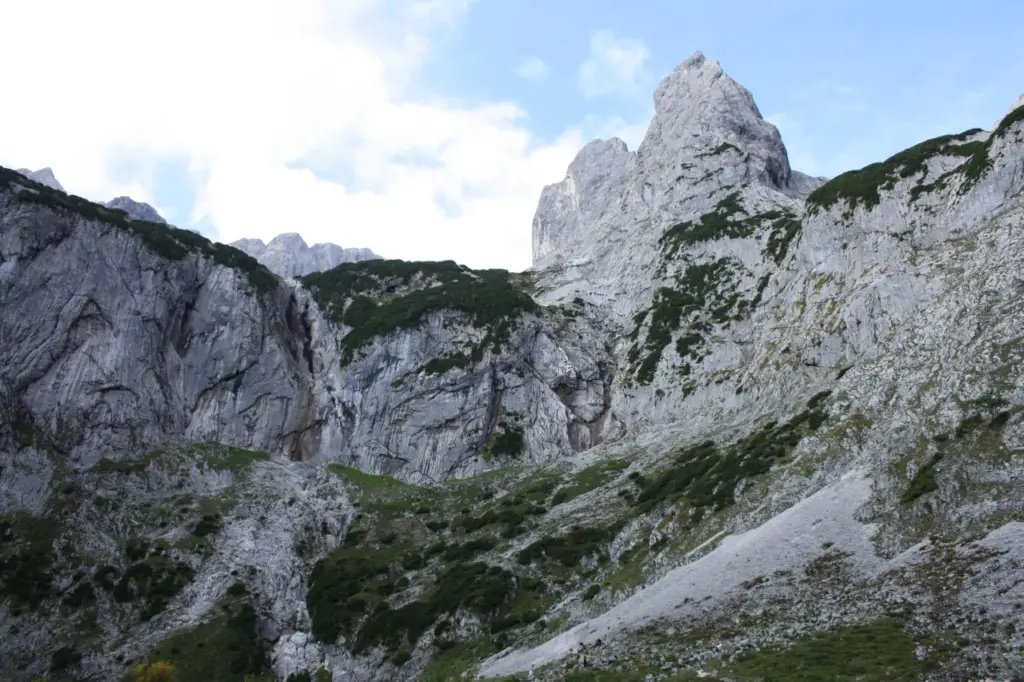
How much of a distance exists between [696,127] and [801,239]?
6484 cm

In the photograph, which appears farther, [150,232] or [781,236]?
[150,232]

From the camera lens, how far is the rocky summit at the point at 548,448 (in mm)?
39906

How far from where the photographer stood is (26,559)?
63500 millimetres

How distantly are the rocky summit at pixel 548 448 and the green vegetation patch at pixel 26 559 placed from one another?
1.10ft

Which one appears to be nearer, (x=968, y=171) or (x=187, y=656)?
(x=187, y=656)

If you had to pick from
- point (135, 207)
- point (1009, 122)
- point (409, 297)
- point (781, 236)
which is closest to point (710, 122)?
point (781, 236)

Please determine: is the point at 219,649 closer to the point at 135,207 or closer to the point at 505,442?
the point at 505,442

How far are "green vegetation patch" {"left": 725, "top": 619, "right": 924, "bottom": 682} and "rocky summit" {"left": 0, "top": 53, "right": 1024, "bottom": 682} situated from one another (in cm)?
24

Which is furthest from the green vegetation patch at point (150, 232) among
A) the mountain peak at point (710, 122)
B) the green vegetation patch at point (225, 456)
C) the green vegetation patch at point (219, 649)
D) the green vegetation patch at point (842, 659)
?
the green vegetation patch at point (842, 659)

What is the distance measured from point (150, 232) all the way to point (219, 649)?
71591 millimetres

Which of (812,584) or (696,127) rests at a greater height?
(696,127)

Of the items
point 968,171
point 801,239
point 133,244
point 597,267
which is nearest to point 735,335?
point 801,239

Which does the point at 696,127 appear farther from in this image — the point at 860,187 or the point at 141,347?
the point at 141,347

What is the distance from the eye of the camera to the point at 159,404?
90688 millimetres
